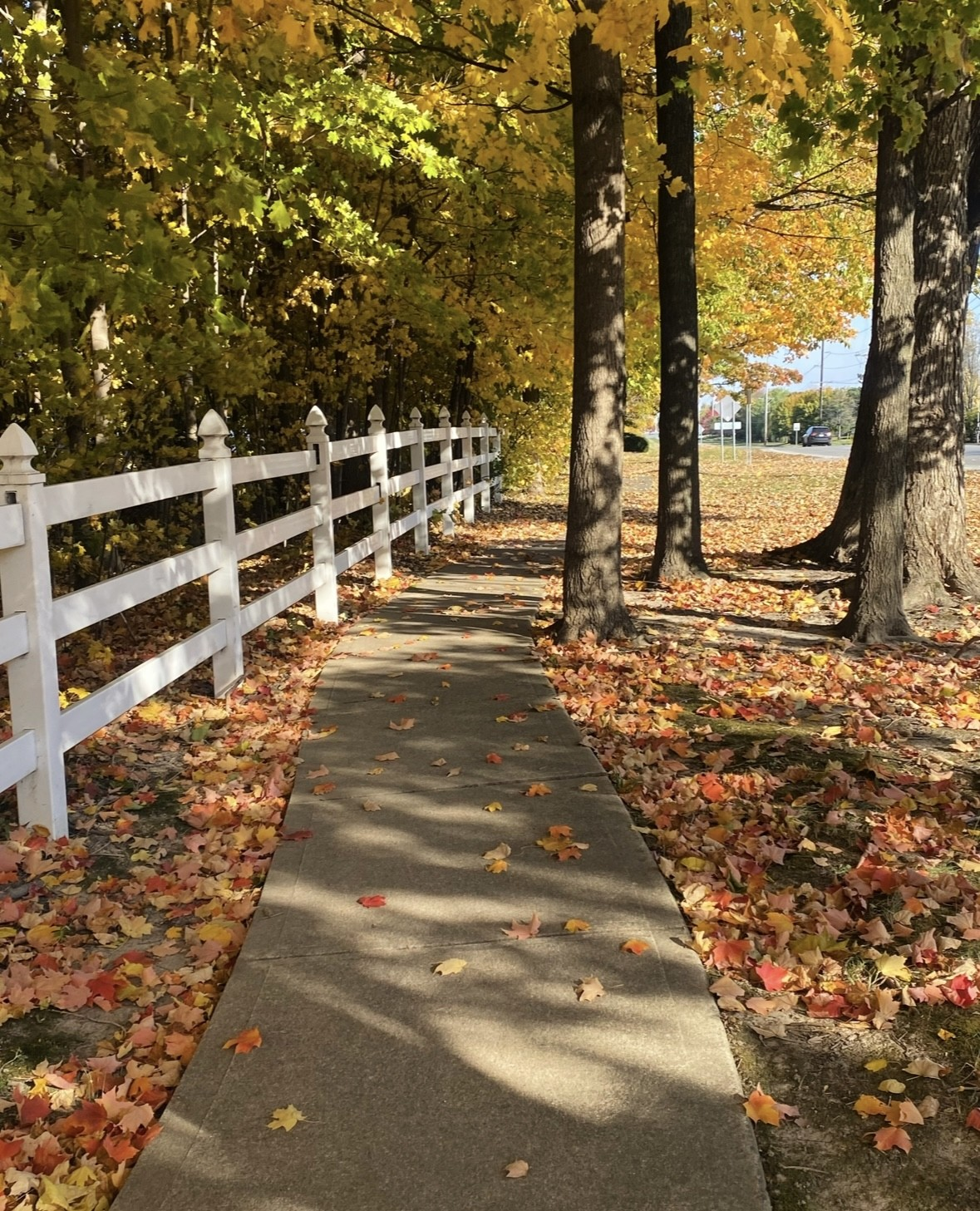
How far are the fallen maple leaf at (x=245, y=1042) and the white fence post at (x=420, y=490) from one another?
36.1 feet

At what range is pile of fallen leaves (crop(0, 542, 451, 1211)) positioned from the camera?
2.91 m

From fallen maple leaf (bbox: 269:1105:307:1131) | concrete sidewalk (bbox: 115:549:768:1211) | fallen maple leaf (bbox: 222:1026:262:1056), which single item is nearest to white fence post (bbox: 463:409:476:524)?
concrete sidewalk (bbox: 115:549:768:1211)

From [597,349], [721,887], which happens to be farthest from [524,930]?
→ [597,349]

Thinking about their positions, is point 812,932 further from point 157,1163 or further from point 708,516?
point 708,516

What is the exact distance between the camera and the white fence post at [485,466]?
20047mm

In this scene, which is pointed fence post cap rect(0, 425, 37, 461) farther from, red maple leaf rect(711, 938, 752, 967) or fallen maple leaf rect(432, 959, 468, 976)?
red maple leaf rect(711, 938, 752, 967)

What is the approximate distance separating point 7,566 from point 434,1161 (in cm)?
290

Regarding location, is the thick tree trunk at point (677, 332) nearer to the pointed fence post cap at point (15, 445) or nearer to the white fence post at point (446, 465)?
the white fence post at point (446, 465)

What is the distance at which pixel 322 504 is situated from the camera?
31.1ft

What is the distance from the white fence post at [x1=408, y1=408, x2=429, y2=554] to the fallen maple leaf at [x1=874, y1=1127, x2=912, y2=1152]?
11.6 m

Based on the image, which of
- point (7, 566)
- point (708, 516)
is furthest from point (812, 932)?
point (708, 516)

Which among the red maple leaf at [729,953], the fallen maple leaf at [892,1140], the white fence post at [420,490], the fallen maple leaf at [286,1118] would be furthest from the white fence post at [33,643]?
the white fence post at [420,490]

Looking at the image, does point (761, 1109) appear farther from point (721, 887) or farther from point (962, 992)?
point (721, 887)

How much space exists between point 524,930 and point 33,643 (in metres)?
2.25
